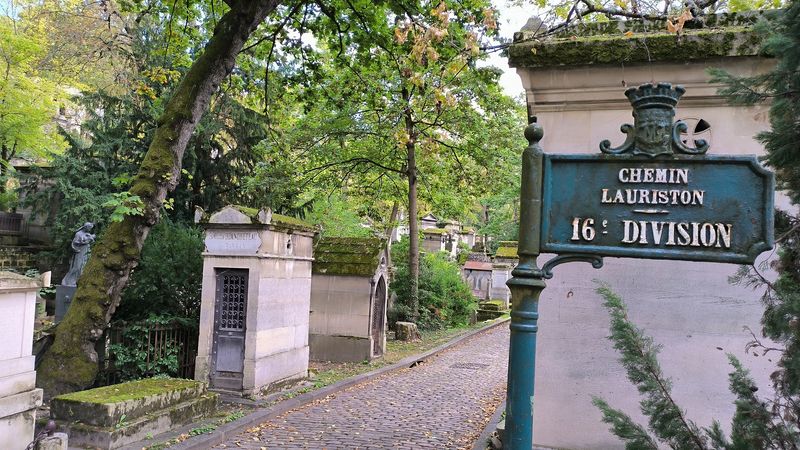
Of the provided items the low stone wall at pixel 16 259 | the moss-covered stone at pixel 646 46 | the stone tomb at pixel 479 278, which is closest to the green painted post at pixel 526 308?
the moss-covered stone at pixel 646 46

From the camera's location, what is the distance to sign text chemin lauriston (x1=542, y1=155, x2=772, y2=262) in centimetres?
223

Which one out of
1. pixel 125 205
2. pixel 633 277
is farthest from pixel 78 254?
pixel 633 277

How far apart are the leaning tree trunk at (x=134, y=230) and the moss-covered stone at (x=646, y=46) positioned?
6.19m

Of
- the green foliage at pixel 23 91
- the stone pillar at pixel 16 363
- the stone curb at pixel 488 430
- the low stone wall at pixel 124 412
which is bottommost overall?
the stone curb at pixel 488 430

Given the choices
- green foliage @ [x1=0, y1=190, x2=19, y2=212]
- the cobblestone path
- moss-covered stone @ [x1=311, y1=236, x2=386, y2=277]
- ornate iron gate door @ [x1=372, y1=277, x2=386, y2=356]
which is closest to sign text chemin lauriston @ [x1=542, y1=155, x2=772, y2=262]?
the cobblestone path

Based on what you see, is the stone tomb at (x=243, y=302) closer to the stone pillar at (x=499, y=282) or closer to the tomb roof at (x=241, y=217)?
the tomb roof at (x=241, y=217)

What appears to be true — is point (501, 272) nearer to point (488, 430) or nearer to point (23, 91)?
point (23, 91)

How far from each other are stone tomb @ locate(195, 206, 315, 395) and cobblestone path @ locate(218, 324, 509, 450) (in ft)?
3.45

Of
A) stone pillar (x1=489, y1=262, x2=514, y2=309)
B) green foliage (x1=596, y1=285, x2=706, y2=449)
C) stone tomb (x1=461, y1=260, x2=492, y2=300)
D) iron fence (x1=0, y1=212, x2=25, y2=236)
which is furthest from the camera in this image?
stone tomb (x1=461, y1=260, x2=492, y2=300)

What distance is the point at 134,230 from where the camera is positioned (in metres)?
8.21

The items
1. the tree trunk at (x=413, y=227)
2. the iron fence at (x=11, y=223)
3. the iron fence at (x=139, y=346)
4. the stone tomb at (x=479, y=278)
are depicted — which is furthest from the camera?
the stone tomb at (x=479, y=278)

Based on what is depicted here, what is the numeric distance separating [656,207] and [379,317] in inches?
450

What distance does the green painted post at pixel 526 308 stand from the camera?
2.29 metres

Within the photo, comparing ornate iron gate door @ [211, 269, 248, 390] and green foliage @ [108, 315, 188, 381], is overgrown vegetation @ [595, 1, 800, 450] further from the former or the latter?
green foliage @ [108, 315, 188, 381]
